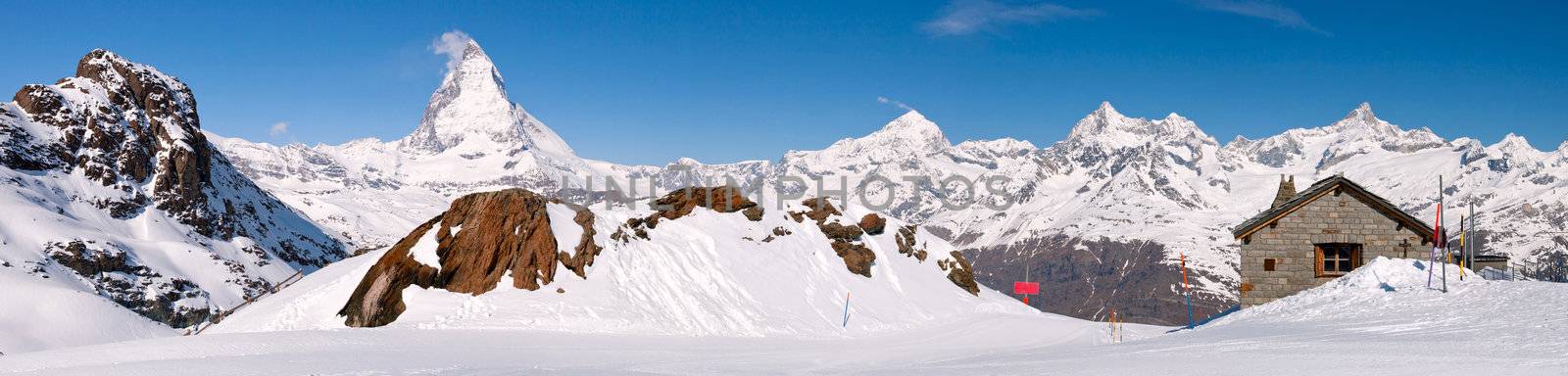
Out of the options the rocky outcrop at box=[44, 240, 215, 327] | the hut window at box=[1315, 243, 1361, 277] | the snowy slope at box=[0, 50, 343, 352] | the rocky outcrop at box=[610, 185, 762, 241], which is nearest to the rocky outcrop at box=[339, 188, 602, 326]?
the rocky outcrop at box=[610, 185, 762, 241]

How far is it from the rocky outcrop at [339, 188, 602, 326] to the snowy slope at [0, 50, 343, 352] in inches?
3050

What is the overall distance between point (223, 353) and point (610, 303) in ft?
48.3

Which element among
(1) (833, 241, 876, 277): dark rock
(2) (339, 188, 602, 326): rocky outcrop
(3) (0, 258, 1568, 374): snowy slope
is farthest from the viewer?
(1) (833, 241, 876, 277): dark rock

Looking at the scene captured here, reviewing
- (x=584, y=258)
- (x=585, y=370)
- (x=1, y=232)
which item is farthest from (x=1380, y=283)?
(x=1, y=232)

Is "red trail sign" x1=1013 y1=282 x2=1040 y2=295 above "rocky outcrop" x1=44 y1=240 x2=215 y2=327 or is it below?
above

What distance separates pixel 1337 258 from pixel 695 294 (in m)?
23.5

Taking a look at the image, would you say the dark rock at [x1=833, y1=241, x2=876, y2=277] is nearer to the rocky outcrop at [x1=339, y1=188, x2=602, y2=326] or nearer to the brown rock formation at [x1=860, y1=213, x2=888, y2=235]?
the brown rock formation at [x1=860, y1=213, x2=888, y2=235]

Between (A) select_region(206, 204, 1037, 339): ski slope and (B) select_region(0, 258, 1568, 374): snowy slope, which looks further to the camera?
(A) select_region(206, 204, 1037, 339): ski slope

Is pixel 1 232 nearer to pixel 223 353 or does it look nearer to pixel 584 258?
Result: pixel 584 258

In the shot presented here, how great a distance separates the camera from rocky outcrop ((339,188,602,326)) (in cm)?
2991

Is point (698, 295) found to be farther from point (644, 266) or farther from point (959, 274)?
point (959, 274)

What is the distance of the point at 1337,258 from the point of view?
111ft

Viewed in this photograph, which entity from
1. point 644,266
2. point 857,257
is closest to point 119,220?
point 857,257

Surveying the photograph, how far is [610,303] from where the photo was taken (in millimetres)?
33812
